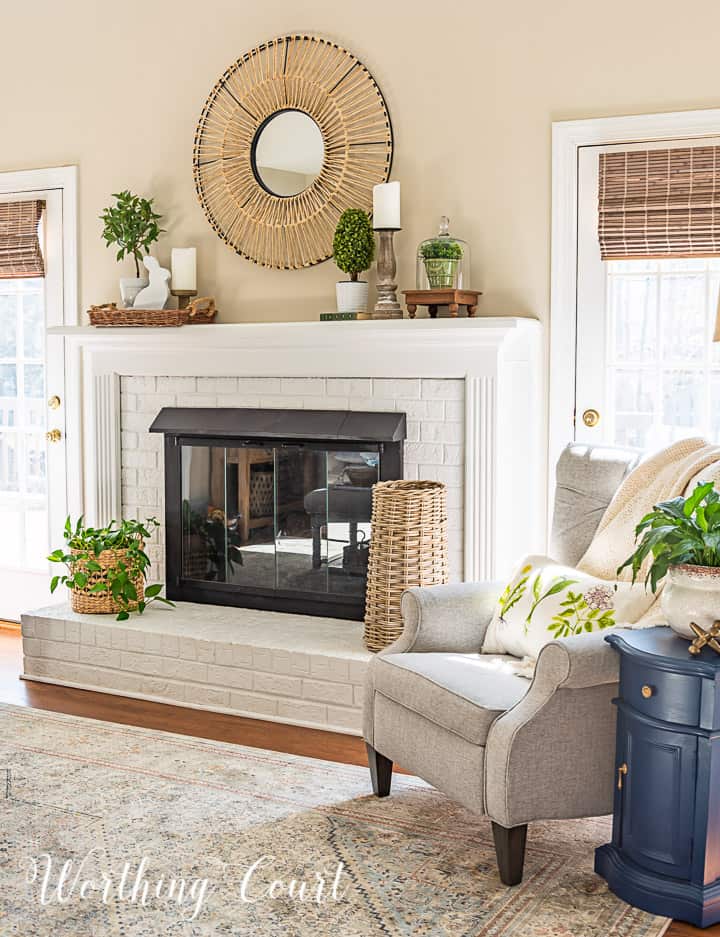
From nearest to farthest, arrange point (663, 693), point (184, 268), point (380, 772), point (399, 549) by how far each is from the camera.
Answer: point (663, 693), point (380, 772), point (399, 549), point (184, 268)

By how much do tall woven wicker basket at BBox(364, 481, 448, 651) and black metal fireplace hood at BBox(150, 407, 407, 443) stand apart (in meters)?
0.34

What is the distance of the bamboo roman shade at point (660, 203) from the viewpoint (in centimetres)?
360

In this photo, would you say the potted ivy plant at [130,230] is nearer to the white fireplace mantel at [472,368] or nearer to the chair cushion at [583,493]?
the white fireplace mantel at [472,368]

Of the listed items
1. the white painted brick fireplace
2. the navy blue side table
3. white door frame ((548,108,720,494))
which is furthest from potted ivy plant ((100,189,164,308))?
the navy blue side table

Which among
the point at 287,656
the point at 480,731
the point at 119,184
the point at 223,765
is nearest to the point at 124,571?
the point at 287,656

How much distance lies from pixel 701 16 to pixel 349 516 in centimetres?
209

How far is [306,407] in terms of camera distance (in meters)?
4.17

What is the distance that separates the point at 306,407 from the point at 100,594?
1080 millimetres

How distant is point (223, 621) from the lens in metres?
4.13

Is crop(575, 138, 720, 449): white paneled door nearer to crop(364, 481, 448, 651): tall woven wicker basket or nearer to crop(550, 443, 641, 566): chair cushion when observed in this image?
crop(550, 443, 641, 566): chair cushion

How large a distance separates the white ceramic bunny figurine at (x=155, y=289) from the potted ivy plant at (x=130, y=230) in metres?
0.04

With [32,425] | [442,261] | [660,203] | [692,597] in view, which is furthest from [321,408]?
[692,597]

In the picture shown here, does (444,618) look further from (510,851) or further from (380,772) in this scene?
(510,851)

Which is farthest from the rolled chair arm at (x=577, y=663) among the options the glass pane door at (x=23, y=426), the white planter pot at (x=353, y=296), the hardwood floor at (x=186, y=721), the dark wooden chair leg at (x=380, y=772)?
the glass pane door at (x=23, y=426)
